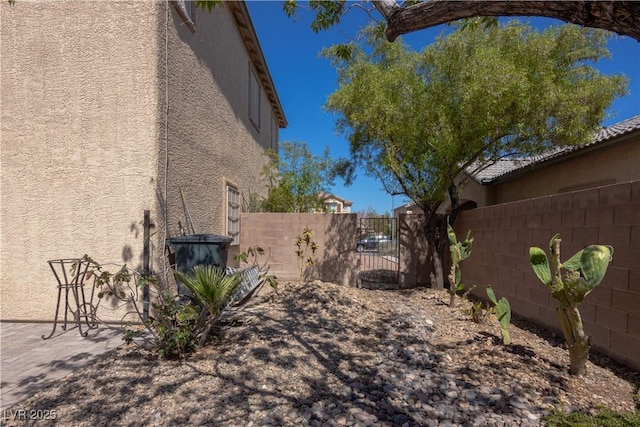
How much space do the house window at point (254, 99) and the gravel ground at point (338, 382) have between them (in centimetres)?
822

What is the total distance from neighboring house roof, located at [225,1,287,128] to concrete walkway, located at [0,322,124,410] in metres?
8.43

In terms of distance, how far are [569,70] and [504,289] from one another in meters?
5.29

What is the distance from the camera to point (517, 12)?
2211 millimetres

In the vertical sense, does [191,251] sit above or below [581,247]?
below

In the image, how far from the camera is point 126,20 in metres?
5.39

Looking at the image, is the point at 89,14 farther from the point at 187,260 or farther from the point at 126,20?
the point at 187,260

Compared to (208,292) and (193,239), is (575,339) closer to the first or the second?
(208,292)

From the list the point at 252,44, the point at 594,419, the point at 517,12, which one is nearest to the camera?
the point at 517,12

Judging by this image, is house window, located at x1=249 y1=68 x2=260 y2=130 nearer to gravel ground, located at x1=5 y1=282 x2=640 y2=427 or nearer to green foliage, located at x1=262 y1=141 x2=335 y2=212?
green foliage, located at x1=262 y1=141 x2=335 y2=212

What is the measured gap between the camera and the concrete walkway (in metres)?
3.39

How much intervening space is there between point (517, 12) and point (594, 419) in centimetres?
333

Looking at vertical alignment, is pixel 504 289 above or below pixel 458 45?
below

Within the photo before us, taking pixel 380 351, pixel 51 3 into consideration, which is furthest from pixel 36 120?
pixel 380 351

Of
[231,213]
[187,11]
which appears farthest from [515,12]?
[231,213]
